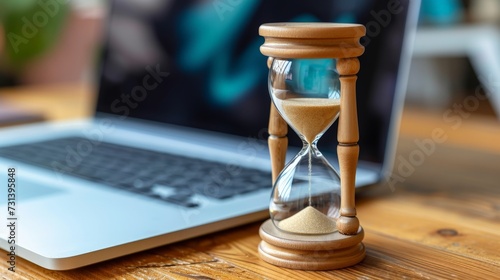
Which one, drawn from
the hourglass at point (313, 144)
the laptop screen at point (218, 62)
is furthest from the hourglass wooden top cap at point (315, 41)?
the laptop screen at point (218, 62)

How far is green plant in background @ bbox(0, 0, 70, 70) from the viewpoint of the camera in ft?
6.77

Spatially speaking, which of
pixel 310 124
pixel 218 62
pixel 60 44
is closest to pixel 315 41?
pixel 310 124

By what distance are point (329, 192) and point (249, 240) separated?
104mm

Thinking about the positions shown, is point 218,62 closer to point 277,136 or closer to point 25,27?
point 277,136

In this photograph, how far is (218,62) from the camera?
0.99m

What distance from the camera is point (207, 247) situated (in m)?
0.64

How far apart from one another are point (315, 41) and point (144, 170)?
0.35m

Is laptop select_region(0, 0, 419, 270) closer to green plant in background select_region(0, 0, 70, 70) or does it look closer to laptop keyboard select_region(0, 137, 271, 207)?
laptop keyboard select_region(0, 137, 271, 207)

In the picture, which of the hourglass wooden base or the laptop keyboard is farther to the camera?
the laptop keyboard

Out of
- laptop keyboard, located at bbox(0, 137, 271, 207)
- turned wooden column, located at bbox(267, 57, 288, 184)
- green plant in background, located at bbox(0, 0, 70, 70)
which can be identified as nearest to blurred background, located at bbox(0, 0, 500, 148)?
green plant in background, located at bbox(0, 0, 70, 70)

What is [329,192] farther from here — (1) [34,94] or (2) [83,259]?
(1) [34,94]

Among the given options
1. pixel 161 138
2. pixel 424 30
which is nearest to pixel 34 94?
pixel 161 138

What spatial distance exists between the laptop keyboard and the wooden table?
8cm

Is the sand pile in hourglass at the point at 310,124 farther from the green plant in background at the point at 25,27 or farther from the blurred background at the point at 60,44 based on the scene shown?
the green plant in background at the point at 25,27
